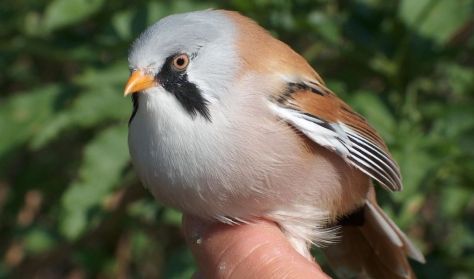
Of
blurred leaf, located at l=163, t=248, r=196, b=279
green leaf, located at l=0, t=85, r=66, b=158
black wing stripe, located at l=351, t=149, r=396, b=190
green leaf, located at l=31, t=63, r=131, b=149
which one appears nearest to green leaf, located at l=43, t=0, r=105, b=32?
green leaf, located at l=31, t=63, r=131, b=149

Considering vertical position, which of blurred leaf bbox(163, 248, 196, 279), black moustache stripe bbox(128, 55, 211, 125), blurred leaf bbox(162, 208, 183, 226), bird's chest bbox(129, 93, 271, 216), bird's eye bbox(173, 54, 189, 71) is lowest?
blurred leaf bbox(163, 248, 196, 279)

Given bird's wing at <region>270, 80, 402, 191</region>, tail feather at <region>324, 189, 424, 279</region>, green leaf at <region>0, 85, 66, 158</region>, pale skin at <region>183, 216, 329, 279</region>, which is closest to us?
pale skin at <region>183, 216, 329, 279</region>

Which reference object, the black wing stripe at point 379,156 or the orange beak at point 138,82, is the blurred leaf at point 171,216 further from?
the orange beak at point 138,82

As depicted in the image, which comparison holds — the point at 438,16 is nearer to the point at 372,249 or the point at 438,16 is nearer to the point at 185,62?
the point at 372,249

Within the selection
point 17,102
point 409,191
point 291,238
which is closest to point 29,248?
point 17,102

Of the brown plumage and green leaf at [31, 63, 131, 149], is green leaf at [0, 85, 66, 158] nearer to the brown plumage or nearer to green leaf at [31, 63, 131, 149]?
green leaf at [31, 63, 131, 149]

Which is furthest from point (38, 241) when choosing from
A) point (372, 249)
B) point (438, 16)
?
point (438, 16)
